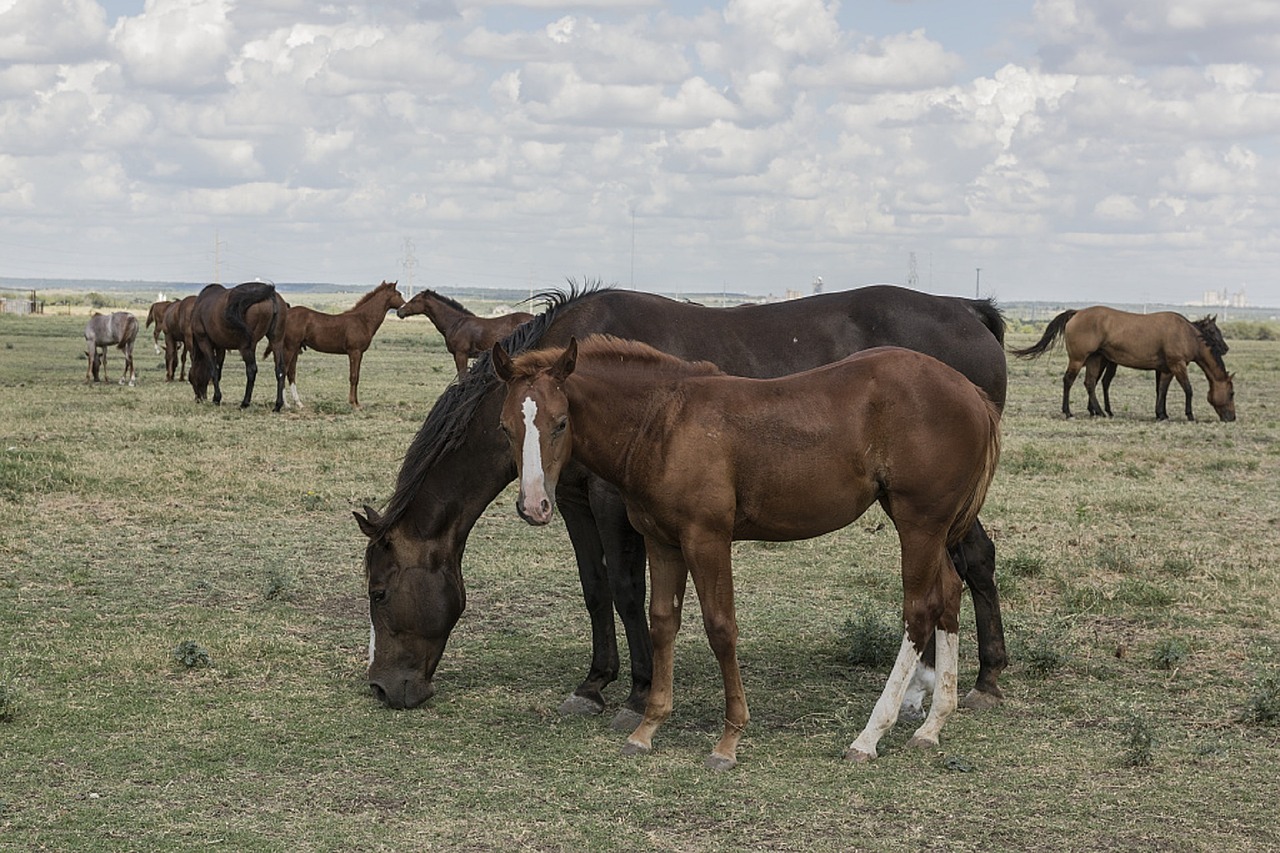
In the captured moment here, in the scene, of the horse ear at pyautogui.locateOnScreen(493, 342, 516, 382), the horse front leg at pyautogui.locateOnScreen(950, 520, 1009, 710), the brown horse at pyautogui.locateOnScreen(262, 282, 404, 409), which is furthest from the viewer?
the brown horse at pyautogui.locateOnScreen(262, 282, 404, 409)

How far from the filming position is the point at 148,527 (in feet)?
36.0

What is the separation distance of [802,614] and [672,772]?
3.20 metres

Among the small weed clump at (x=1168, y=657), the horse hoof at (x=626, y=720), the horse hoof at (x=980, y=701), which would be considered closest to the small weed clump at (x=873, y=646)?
the horse hoof at (x=980, y=701)

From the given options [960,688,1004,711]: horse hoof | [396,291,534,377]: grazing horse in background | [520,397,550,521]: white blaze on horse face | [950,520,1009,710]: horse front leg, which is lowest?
[960,688,1004,711]: horse hoof

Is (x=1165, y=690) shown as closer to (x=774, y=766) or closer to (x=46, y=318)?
(x=774, y=766)

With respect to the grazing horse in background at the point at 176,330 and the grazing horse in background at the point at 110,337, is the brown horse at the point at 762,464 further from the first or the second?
the grazing horse in background at the point at 110,337

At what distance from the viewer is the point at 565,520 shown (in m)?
6.80

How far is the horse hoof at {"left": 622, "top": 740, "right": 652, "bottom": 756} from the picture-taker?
5.80m

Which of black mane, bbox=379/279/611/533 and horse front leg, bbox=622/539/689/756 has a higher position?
black mane, bbox=379/279/611/533

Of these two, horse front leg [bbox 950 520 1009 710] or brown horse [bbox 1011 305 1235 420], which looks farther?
brown horse [bbox 1011 305 1235 420]

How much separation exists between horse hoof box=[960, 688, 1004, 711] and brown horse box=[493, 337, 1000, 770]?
0.64 metres

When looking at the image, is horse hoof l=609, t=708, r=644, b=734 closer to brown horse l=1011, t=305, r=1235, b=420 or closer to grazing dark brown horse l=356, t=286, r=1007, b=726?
grazing dark brown horse l=356, t=286, r=1007, b=726

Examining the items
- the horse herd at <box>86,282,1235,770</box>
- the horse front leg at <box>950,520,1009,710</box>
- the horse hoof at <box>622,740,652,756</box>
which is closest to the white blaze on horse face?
the horse herd at <box>86,282,1235,770</box>

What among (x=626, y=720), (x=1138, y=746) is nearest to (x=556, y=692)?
(x=626, y=720)
